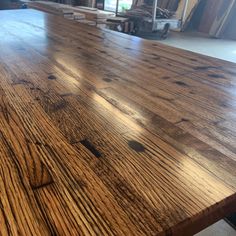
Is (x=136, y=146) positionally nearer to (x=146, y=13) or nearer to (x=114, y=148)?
(x=114, y=148)

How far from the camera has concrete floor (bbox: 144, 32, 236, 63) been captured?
341cm

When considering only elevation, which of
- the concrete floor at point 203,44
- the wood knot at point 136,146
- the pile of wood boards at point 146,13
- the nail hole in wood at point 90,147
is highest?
A: the wood knot at point 136,146

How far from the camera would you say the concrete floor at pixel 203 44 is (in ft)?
11.2

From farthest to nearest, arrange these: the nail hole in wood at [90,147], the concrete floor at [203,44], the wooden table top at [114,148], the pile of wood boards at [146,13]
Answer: the pile of wood boards at [146,13]
the concrete floor at [203,44]
the nail hole in wood at [90,147]
the wooden table top at [114,148]

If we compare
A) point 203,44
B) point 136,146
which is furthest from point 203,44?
point 136,146

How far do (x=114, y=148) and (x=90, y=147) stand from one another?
0.04m

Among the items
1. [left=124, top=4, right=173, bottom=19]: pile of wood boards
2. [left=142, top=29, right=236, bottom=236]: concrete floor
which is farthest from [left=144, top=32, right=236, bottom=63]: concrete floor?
[left=124, top=4, right=173, bottom=19]: pile of wood boards

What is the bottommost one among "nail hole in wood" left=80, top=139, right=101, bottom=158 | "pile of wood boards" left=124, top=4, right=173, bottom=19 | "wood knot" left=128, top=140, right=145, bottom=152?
"pile of wood boards" left=124, top=4, right=173, bottom=19

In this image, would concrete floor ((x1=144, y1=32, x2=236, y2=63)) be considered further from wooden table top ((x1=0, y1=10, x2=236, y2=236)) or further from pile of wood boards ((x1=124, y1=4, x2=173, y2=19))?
wooden table top ((x1=0, y1=10, x2=236, y2=236))

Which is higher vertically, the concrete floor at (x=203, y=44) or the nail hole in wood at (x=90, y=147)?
the nail hole in wood at (x=90, y=147)

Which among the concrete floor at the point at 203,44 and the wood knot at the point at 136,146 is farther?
the concrete floor at the point at 203,44

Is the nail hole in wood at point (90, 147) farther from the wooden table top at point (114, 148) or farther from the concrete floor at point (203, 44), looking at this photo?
the concrete floor at point (203, 44)

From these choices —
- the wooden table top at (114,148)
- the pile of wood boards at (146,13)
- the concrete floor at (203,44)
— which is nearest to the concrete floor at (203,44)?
the concrete floor at (203,44)

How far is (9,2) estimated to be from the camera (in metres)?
4.74
